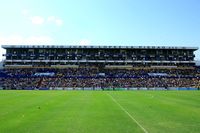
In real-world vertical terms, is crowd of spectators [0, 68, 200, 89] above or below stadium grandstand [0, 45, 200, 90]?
below

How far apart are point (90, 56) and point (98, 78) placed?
80.6 ft

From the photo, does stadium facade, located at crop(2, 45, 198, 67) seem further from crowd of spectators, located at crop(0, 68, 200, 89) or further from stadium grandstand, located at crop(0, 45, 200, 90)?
crowd of spectators, located at crop(0, 68, 200, 89)

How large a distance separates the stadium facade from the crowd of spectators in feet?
21.6

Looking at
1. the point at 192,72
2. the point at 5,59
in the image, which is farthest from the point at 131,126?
the point at 5,59

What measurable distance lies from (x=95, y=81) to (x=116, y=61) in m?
29.1

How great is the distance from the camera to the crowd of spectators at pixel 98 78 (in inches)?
4486

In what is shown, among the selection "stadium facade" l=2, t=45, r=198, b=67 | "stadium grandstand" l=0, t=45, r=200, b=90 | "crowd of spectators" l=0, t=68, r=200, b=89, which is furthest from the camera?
"stadium facade" l=2, t=45, r=198, b=67

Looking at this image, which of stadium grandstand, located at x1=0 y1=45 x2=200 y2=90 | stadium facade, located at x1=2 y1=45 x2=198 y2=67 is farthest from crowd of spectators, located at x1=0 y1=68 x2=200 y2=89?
stadium facade, located at x1=2 y1=45 x2=198 y2=67

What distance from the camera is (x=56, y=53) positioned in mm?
145000

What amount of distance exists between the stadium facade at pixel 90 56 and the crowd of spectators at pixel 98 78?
21.6ft

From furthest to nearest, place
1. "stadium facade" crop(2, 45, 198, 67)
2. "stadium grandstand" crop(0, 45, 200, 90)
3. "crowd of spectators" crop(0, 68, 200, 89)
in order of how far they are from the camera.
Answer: "stadium facade" crop(2, 45, 198, 67) < "stadium grandstand" crop(0, 45, 200, 90) < "crowd of spectators" crop(0, 68, 200, 89)

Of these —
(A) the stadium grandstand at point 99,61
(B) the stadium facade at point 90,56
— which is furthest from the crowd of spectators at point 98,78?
(B) the stadium facade at point 90,56

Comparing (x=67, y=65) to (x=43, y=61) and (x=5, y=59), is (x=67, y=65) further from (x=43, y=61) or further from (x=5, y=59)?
(x=5, y=59)

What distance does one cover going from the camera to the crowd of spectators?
113938 mm
